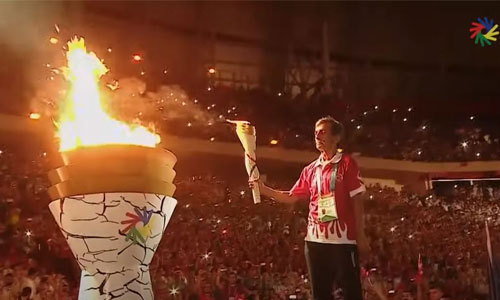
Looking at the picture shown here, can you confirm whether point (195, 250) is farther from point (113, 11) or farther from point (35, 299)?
point (113, 11)

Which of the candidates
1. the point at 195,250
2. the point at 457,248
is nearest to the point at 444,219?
the point at 457,248

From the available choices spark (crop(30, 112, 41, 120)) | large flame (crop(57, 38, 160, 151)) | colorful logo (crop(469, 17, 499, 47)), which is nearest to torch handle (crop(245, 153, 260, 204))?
large flame (crop(57, 38, 160, 151))

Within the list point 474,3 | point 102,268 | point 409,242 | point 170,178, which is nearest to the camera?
point 102,268

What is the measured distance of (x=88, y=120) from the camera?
261cm

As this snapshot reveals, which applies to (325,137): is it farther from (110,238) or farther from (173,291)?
(173,291)

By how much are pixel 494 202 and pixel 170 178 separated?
11.2 ft

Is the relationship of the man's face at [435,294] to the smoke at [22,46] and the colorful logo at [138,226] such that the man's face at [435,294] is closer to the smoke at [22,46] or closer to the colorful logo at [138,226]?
the colorful logo at [138,226]

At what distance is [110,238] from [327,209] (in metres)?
0.87

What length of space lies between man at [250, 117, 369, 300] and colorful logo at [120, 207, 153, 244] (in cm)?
70

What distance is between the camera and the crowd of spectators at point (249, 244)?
4156 millimetres

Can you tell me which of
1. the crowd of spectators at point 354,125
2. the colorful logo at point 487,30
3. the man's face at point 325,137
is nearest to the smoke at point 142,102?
the crowd of spectators at point 354,125

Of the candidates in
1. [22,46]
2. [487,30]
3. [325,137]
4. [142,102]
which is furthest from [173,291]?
[487,30]

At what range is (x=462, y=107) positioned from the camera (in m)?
5.53

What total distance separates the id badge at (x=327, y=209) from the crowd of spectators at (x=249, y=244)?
1639 millimetres
